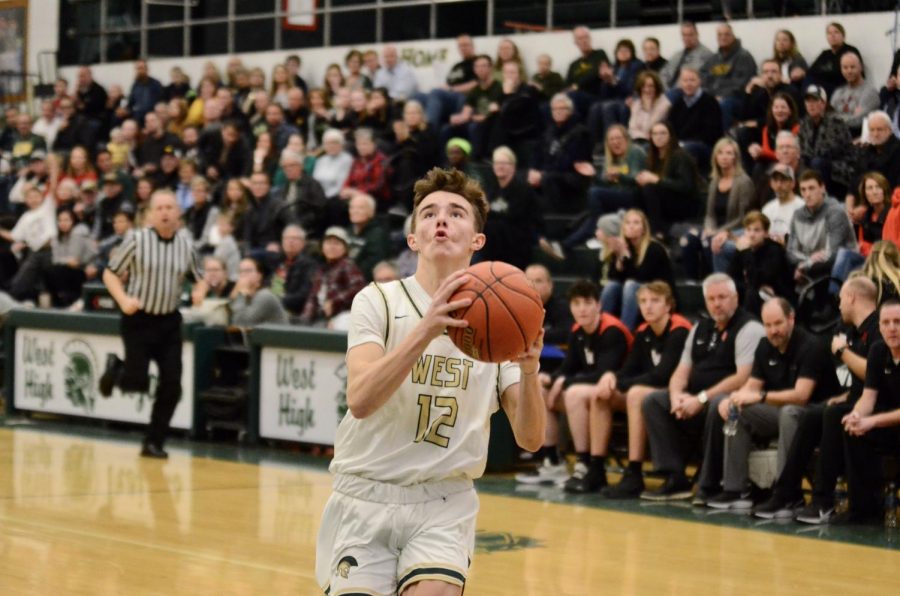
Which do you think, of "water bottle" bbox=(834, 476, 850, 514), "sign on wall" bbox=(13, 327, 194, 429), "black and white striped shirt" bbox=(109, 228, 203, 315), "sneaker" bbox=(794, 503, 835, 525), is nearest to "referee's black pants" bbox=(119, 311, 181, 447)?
"black and white striped shirt" bbox=(109, 228, 203, 315)

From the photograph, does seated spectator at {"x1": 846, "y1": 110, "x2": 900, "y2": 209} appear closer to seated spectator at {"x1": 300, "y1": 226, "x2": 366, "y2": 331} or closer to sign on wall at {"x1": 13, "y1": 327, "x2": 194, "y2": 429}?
seated spectator at {"x1": 300, "y1": 226, "x2": 366, "y2": 331}

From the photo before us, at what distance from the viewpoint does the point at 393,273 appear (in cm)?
1233

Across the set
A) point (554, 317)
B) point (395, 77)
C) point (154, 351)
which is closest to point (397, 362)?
point (154, 351)

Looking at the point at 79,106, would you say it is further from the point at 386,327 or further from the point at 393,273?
the point at 386,327

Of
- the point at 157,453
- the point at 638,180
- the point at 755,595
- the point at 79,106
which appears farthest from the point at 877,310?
the point at 79,106

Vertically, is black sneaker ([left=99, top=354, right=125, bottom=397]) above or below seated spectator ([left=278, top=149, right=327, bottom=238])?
Result: below

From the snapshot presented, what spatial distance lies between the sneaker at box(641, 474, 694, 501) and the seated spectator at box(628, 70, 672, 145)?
16.6 ft

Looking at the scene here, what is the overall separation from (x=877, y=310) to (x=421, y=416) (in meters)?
5.91

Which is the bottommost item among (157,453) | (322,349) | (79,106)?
(157,453)

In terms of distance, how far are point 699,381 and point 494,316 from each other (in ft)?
21.5

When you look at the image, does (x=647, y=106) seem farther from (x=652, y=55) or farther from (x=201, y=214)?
(x=201, y=214)

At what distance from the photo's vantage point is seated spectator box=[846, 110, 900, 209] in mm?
11977

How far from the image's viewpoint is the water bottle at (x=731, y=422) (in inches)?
380

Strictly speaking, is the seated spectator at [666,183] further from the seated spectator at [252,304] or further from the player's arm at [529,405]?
the player's arm at [529,405]
